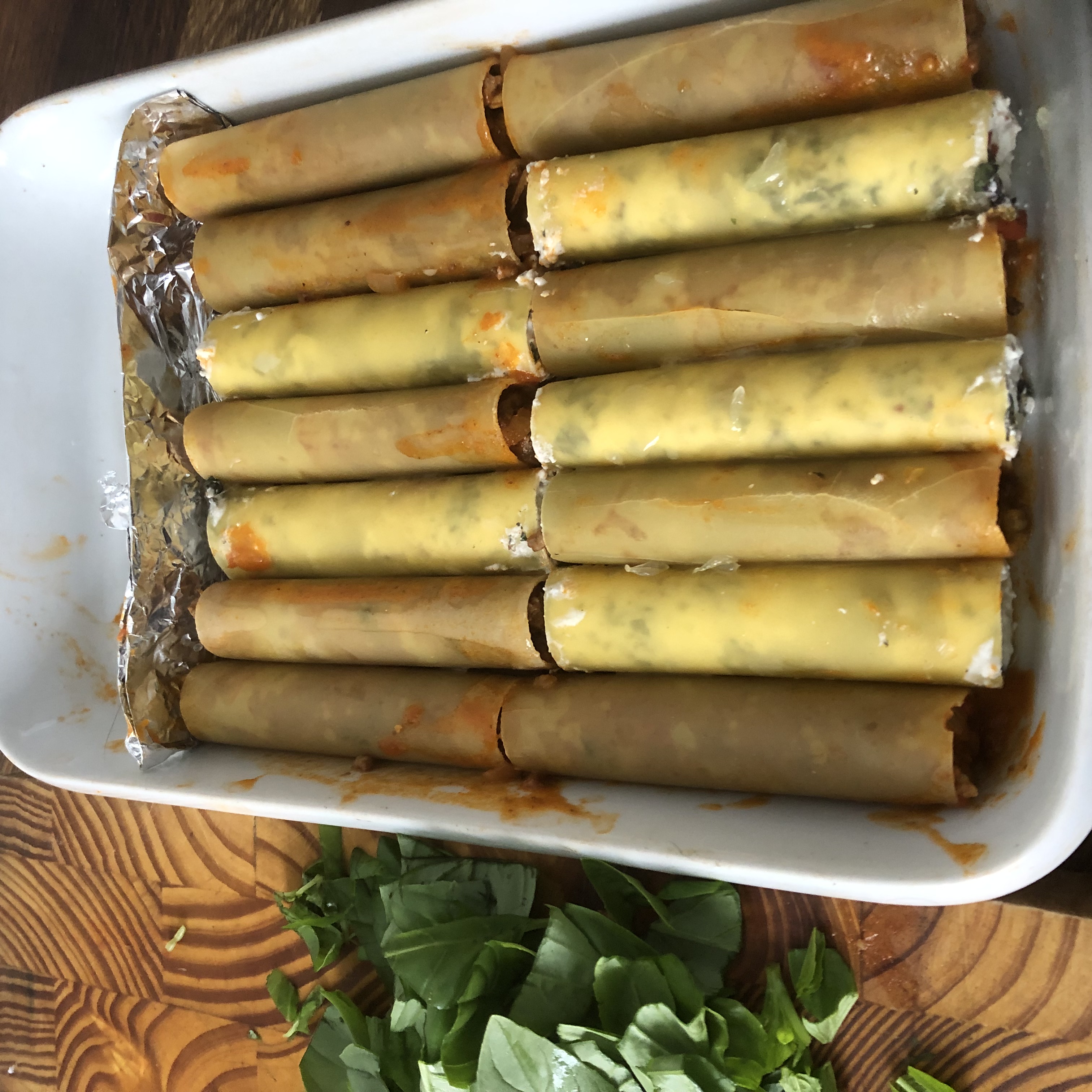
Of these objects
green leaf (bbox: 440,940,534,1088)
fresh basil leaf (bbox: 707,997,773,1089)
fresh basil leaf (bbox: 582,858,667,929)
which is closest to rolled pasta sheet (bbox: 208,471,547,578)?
fresh basil leaf (bbox: 582,858,667,929)

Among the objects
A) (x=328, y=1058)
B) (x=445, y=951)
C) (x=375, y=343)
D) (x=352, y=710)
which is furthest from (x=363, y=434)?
(x=328, y=1058)

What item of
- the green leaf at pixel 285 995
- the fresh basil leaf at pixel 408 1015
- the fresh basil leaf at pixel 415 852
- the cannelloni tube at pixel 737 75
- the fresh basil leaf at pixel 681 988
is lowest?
the green leaf at pixel 285 995

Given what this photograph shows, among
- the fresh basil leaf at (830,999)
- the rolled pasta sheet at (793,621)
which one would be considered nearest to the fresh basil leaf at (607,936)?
the fresh basil leaf at (830,999)

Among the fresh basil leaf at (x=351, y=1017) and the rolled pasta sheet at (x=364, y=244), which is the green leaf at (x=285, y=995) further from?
the rolled pasta sheet at (x=364, y=244)

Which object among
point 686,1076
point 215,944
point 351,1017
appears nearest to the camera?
point 686,1076

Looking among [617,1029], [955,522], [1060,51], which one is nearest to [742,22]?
[1060,51]

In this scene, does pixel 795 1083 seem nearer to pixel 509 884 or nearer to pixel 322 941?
pixel 509 884
